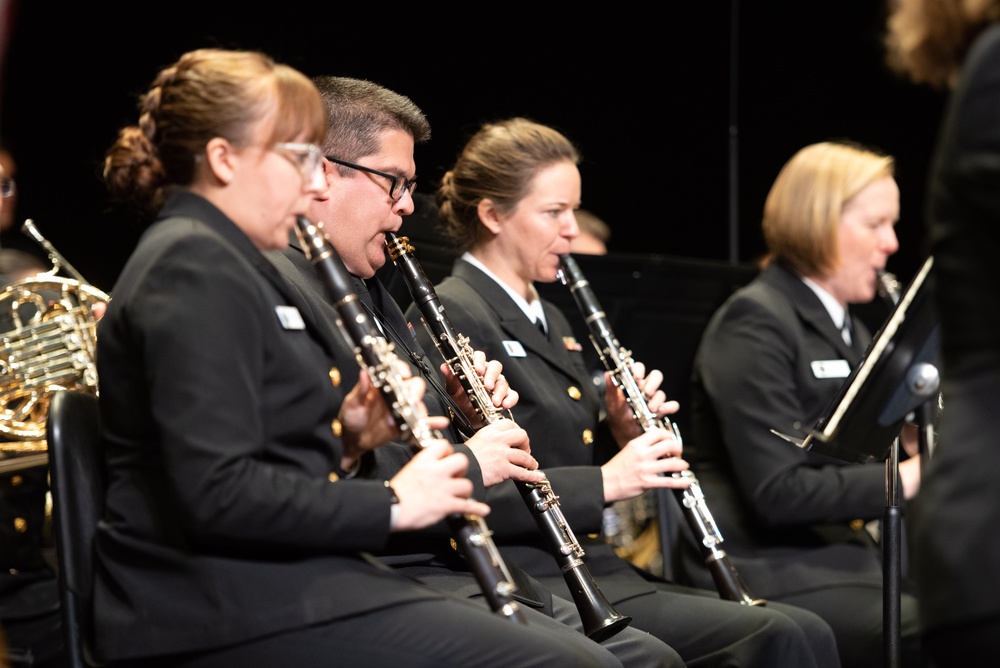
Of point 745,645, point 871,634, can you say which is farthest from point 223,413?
point 871,634

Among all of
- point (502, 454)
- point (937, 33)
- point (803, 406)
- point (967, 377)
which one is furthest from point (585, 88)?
point (967, 377)

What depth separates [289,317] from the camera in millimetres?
1867

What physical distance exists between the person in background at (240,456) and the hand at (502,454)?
383 millimetres

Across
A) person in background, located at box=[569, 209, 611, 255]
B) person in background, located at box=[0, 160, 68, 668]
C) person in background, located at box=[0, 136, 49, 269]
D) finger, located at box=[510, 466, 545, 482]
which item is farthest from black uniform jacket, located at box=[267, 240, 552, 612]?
person in background, located at box=[569, 209, 611, 255]

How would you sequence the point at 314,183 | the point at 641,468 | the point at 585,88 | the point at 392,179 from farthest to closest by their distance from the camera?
the point at 585,88, the point at 641,468, the point at 392,179, the point at 314,183

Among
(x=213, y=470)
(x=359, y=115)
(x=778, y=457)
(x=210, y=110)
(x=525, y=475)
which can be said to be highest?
(x=210, y=110)

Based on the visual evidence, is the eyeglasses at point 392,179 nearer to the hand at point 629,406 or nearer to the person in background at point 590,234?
the hand at point 629,406

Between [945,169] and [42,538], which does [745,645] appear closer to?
[945,169]

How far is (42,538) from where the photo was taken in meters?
3.32

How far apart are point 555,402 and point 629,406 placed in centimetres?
24

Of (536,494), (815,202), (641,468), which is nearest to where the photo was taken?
(536,494)

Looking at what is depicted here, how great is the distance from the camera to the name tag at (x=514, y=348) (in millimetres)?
2963

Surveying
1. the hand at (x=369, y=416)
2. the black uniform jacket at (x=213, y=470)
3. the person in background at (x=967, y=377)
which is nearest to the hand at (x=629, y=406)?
the hand at (x=369, y=416)

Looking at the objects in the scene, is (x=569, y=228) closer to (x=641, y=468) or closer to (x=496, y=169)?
(x=496, y=169)
